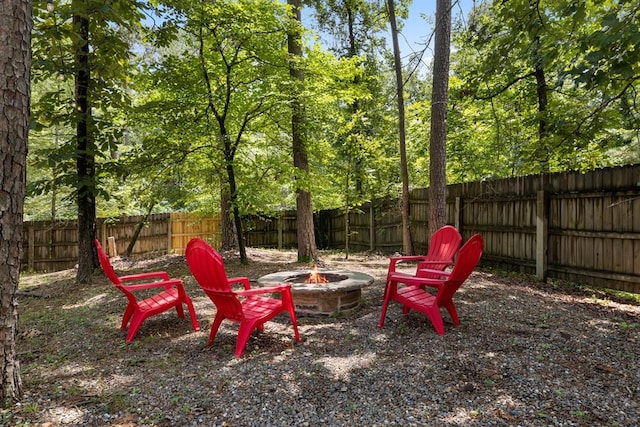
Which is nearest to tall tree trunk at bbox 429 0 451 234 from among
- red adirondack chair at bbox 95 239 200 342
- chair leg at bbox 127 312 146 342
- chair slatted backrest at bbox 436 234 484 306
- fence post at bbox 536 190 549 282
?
fence post at bbox 536 190 549 282

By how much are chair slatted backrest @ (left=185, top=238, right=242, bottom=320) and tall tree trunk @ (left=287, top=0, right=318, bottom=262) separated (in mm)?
4432

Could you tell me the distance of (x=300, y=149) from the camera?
829cm

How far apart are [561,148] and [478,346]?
2.91m

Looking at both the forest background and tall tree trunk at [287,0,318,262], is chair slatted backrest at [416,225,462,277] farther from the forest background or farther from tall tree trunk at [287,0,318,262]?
tall tree trunk at [287,0,318,262]

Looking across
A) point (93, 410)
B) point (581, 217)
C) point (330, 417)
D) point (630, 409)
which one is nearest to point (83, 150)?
point (93, 410)

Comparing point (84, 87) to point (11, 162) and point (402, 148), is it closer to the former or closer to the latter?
point (11, 162)

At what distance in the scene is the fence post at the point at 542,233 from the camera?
18.7ft

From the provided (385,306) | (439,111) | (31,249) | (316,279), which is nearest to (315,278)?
(316,279)

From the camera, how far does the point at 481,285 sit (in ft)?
17.9

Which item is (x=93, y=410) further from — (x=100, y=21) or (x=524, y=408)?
(x=100, y=21)

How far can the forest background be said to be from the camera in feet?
Answer: 14.1

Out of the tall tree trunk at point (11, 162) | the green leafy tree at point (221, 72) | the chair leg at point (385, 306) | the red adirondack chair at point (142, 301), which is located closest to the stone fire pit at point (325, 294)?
the chair leg at point (385, 306)

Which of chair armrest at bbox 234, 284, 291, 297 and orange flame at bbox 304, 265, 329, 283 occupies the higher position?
chair armrest at bbox 234, 284, 291, 297

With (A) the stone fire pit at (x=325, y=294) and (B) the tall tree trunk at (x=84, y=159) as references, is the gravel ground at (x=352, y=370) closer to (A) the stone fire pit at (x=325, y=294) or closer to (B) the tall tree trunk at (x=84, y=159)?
(A) the stone fire pit at (x=325, y=294)
